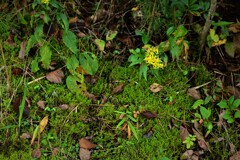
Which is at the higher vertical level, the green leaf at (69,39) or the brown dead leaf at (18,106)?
the green leaf at (69,39)

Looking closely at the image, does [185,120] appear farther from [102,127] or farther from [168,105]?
[102,127]

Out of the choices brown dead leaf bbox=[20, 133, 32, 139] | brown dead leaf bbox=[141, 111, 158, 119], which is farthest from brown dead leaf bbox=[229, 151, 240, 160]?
brown dead leaf bbox=[20, 133, 32, 139]

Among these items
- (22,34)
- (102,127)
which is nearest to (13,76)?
(22,34)

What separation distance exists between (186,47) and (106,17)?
691 millimetres

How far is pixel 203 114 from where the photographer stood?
2.47 meters

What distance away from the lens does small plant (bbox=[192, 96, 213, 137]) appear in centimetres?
245

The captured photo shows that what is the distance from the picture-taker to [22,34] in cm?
288

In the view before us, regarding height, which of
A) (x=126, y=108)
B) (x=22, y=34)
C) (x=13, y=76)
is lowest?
(x=126, y=108)

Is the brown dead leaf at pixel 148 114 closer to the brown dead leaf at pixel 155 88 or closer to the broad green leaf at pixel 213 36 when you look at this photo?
the brown dead leaf at pixel 155 88

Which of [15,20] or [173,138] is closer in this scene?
[173,138]

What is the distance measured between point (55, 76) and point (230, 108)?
1.25 m

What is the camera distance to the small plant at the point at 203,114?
245 cm

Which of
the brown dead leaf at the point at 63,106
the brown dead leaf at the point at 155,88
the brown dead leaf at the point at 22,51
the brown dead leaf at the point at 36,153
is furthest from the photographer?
the brown dead leaf at the point at 22,51

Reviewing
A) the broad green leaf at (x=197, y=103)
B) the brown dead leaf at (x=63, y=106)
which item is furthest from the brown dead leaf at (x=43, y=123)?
the broad green leaf at (x=197, y=103)
